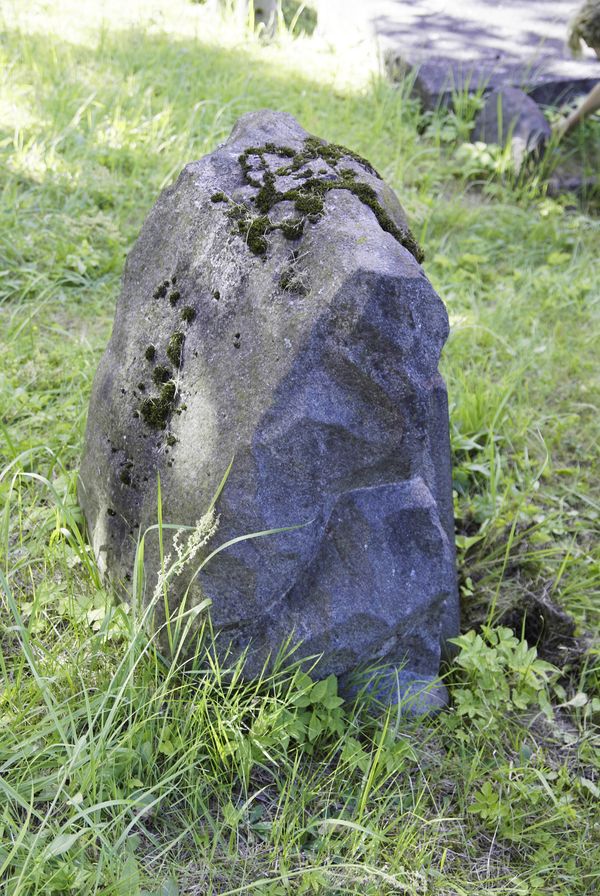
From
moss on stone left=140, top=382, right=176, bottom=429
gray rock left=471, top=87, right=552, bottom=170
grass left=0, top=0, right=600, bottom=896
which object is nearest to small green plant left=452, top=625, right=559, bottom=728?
grass left=0, top=0, right=600, bottom=896

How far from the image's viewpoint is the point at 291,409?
6.18ft

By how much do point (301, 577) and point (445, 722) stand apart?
0.66 metres

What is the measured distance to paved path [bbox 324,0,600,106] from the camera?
5.91 m

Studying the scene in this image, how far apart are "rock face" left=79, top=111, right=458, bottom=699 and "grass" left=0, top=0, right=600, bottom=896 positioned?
7.6 inches

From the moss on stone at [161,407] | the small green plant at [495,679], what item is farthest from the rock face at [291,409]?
the small green plant at [495,679]

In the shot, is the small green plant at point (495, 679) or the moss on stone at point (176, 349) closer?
the moss on stone at point (176, 349)

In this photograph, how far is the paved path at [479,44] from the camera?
19.4 ft

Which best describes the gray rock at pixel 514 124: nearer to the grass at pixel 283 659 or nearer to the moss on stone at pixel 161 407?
the grass at pixel 283 659

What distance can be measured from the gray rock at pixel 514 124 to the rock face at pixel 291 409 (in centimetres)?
350

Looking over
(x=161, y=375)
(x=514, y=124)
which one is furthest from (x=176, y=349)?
(x=514, y=124)

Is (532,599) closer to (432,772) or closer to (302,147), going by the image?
(432,772)

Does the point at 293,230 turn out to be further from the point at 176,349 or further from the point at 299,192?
the point at 176,349

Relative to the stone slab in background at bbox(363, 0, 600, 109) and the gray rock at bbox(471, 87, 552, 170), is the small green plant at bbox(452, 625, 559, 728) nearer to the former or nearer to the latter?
the gray rock at bbox(471, 87, 552, 170)

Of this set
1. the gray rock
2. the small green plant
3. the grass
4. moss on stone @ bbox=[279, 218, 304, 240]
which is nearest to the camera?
the grass
